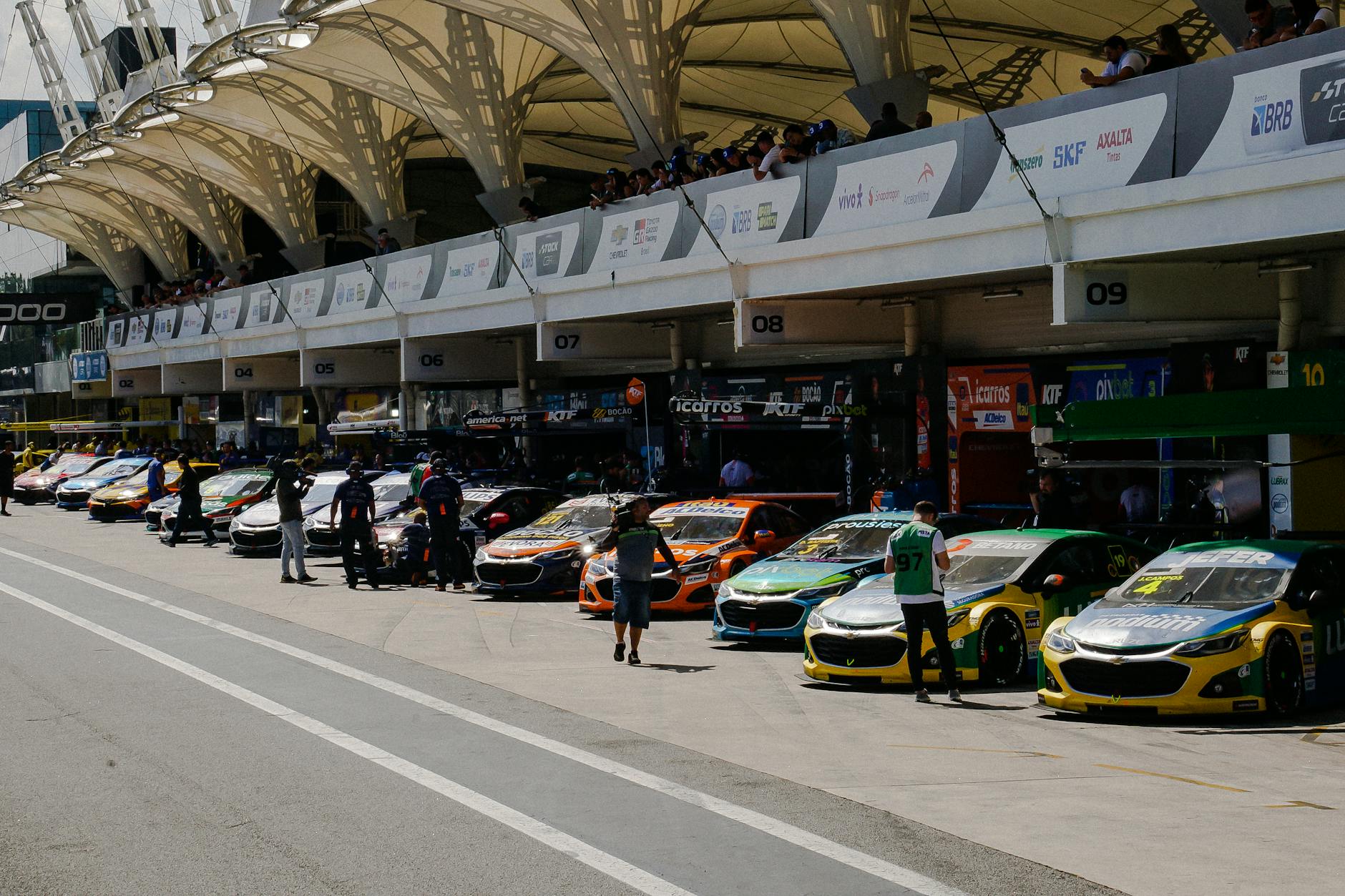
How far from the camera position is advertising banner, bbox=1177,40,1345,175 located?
12688 millimetres

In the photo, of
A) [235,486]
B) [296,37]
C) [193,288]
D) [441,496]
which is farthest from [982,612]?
[193,288]

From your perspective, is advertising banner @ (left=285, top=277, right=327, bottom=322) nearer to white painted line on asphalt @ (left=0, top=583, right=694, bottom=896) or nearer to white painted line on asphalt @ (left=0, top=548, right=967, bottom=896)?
white painted line on asphalt @ (left=0, top=548, right=967, bottom=896)

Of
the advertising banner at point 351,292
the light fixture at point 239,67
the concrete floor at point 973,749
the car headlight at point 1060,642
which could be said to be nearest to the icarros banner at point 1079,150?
the car headlight at point 1060,642

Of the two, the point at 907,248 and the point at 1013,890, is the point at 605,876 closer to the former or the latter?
the point at 1013,890

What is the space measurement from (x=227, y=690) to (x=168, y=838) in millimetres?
4764

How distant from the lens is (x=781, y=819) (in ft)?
25.3

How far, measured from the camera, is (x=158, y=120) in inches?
1649

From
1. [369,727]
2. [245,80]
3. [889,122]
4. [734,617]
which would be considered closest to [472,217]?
[245,80]

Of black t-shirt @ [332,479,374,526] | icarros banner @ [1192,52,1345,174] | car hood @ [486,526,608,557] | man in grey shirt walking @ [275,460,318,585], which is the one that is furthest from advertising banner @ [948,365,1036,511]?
man in grey shirt walking @ [275,460,318,585]

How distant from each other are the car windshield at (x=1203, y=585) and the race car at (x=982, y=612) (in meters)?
0.84

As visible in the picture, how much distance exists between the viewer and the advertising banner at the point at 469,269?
28.6 meters

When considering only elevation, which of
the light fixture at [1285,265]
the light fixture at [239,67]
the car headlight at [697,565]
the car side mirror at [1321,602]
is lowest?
the car headlight at [697,565]

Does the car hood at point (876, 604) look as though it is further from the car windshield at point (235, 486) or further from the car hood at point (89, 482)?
the car hood at point (89, 482)

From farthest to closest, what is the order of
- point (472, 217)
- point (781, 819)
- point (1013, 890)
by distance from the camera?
point (472, 217)
point (781, 819)
point (1013, 890)
